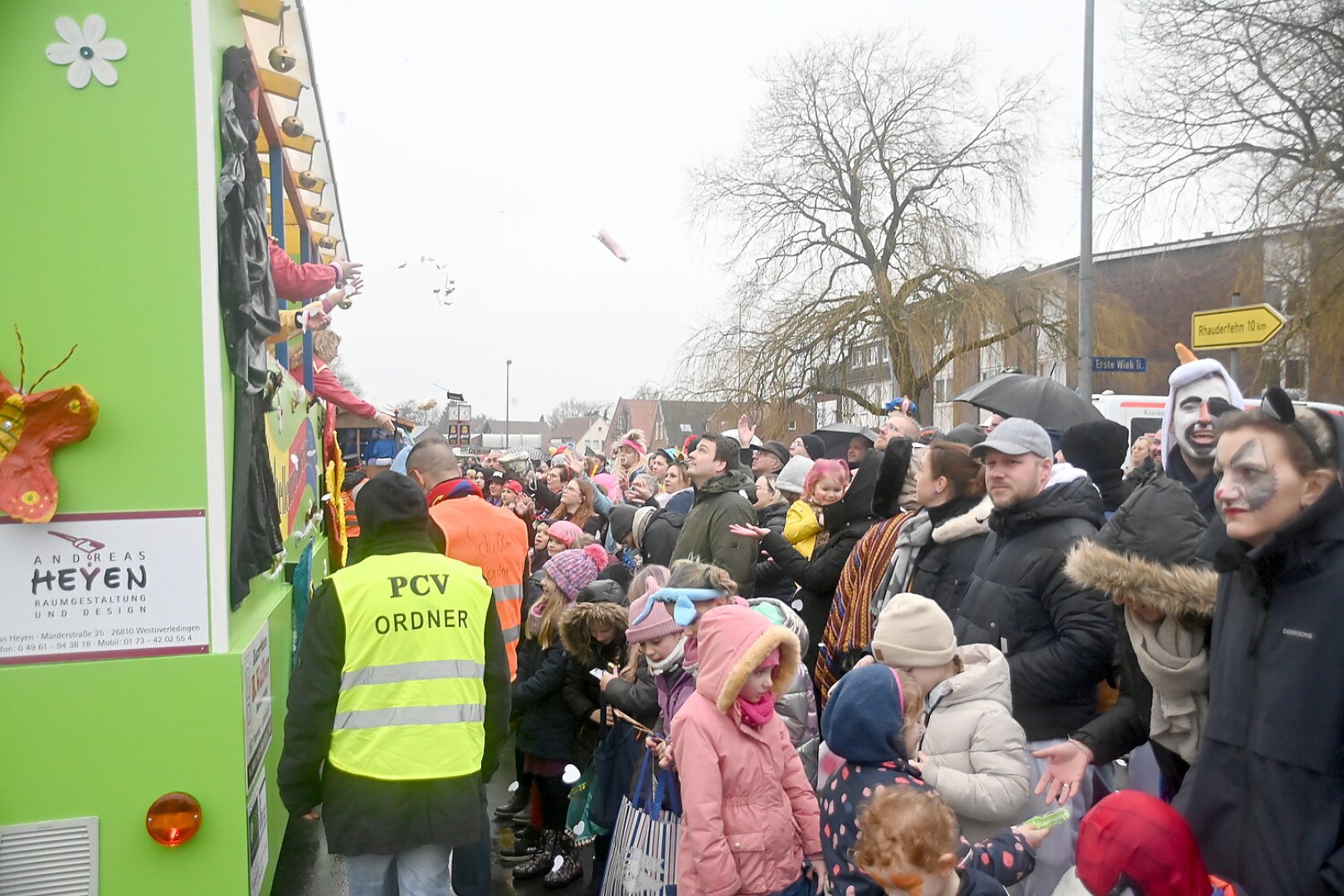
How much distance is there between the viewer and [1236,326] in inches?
360

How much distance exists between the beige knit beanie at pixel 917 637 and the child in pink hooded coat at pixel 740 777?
0.37 meters

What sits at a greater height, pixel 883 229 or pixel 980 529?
pixel 883 229

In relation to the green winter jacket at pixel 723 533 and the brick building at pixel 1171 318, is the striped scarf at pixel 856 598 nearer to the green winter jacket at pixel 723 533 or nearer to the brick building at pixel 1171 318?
the green winter jacket at pixel 723 533

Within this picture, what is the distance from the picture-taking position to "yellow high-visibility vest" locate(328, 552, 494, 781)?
10.6 ft

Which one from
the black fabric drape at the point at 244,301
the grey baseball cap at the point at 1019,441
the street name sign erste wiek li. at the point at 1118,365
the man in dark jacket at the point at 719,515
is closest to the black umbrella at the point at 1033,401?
the man in dark jacket at the point at 719,515

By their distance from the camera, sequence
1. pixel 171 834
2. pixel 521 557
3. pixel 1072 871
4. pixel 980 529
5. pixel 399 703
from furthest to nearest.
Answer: pixel 521 557 → pixel 980 529 → pixel 399 703 → pixel 171 834 → pixel 1072 871

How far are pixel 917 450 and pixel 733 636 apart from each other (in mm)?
2358

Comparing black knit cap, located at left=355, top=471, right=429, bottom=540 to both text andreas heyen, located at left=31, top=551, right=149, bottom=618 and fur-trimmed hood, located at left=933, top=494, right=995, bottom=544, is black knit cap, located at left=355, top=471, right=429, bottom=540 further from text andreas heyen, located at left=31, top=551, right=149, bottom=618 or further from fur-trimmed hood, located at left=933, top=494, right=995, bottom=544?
fur-trimmed hood, located at left=933, top=494, right=995, bottom=544

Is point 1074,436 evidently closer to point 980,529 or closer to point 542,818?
point 980,529

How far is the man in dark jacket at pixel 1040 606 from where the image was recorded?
3410 mm

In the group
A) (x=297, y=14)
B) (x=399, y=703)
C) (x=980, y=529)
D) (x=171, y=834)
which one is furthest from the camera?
(x=980, y=529)

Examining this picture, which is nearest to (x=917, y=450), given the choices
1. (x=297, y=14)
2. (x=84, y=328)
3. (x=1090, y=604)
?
(x=1090, y=604)

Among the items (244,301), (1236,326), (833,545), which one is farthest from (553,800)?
(1236,326)

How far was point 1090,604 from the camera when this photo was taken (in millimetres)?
3445
